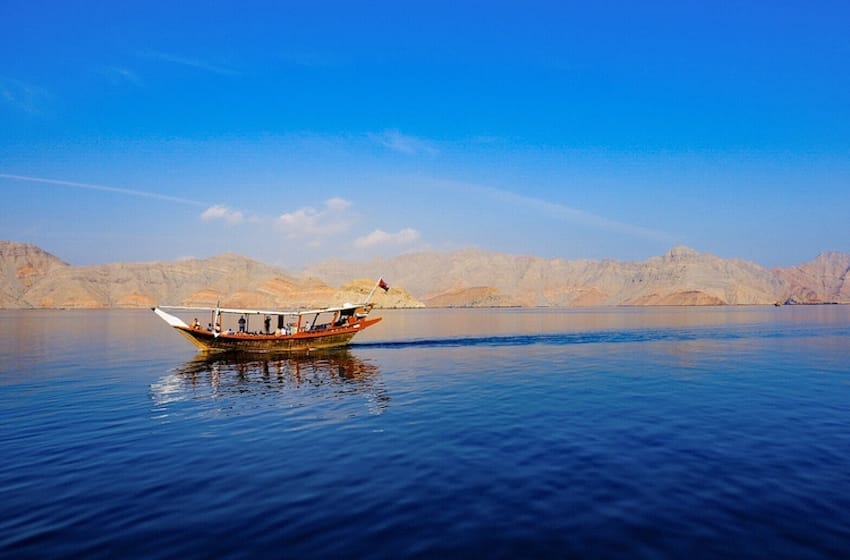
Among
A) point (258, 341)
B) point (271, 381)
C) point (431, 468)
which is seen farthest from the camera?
point (258, 341)

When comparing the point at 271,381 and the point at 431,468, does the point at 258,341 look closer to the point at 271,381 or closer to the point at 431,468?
the point at 271,381

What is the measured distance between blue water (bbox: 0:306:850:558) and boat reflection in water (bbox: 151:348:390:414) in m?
0.35

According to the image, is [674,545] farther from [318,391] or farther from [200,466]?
[318,391]

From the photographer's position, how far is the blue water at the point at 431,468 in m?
11.2

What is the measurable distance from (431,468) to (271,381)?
23323 millimetres

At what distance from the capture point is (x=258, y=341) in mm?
54219

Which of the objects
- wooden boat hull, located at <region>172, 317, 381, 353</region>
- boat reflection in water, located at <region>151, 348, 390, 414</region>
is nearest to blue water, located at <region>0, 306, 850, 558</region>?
boat reflection in water, located at <region>151, 348, 390, 414</region>

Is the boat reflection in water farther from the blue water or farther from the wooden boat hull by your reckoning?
the wooden boat hull

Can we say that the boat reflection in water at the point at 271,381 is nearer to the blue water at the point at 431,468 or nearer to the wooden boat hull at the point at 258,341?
the blue water at the point at 431,468

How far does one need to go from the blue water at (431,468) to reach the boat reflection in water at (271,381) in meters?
0.35

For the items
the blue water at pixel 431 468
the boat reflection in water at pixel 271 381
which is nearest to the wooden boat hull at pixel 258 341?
the boat reflection in water at pixel 271 381

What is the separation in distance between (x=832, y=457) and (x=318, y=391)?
80.9 ft

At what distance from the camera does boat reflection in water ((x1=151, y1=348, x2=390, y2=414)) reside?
29.5 m

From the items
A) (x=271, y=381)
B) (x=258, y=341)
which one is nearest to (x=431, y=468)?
(x=271, y=381)
